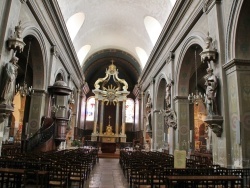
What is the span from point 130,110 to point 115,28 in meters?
11.6

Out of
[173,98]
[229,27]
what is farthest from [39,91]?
[229,27]

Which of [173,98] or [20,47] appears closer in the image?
[20,47]

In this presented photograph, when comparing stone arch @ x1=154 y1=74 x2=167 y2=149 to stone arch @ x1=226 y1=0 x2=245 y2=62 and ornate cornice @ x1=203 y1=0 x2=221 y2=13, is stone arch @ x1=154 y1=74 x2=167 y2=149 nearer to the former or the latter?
ornate cornice @ x1=203 y1=0 x2=221 y2=13

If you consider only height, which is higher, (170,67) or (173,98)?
(170,67)

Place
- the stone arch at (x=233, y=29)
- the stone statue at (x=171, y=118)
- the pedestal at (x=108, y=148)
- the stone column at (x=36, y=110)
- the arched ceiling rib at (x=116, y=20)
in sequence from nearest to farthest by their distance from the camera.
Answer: the stone arch at (x=233, y=29) → the stone column at (x=36, y=110) → the stone statue at (x=171, y=118) → the arched ceiling rib at (x=116, y=20) → the pedestal at (x=108, y=148)

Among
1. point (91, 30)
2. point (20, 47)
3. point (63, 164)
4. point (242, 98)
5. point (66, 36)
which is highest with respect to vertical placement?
Result: point (91, 30)

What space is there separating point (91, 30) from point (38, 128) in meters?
10.7

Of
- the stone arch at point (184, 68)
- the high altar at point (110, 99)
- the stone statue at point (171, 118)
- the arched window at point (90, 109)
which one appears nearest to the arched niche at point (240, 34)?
the stone arch at point (184, 68)

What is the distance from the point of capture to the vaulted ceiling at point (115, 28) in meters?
14.7

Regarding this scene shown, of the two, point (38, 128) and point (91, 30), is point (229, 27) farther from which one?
point (91, 30)

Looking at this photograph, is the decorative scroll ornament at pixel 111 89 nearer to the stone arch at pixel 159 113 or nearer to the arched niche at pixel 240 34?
the stone arch at pixel 159 113

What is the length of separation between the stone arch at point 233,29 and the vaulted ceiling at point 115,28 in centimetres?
600

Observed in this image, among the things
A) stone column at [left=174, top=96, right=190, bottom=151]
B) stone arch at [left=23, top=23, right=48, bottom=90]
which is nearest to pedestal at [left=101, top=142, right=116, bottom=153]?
stone column at [left=174, top=96, right=190, bottom=151]

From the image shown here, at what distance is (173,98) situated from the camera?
11.8 m
